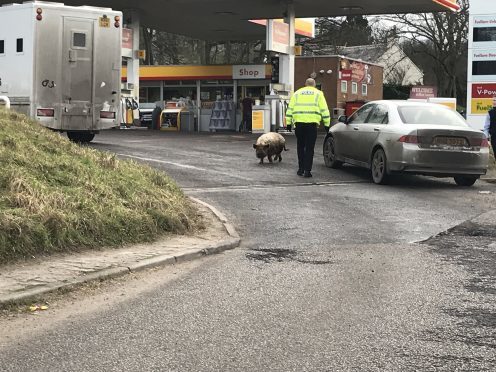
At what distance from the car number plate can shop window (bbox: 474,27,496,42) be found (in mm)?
15544

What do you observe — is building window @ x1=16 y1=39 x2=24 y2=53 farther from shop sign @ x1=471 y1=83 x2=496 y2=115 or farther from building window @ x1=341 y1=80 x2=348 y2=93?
building window @ x1=341 y1=80 x2=348 y2=93

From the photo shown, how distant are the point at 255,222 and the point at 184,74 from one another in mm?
28040

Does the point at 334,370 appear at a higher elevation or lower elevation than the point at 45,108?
lower

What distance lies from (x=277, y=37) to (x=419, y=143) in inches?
656

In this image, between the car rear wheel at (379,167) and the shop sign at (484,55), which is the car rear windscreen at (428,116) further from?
the shop sign at (484,55)

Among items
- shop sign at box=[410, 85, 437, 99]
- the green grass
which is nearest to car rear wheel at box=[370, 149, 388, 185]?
the green grass

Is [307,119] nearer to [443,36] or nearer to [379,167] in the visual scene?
[379,167]

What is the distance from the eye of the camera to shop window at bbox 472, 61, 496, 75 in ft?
88.8

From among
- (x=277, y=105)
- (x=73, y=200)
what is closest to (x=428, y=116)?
(x=73, y=200)

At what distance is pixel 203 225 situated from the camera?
9.12 metres

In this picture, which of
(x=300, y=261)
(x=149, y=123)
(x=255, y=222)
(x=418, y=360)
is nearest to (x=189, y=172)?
(x=255, y=222)

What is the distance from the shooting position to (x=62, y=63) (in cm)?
1772

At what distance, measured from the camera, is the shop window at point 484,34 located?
27.3 m

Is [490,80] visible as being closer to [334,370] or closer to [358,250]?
[358,250]
